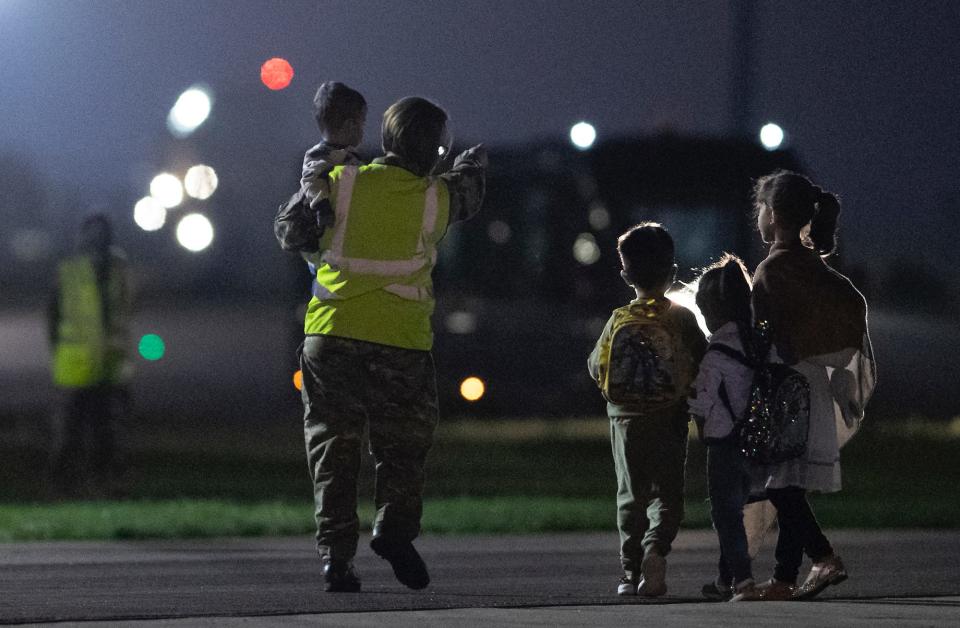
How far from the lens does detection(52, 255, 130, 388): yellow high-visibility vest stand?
52.0 ft

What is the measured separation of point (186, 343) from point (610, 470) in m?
33.0

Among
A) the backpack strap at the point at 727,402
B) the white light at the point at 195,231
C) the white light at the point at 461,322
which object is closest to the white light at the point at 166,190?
the white light at the point at 195,231

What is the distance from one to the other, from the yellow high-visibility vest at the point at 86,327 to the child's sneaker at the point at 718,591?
840 centimetres

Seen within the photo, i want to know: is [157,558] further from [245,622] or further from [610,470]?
[610,470]

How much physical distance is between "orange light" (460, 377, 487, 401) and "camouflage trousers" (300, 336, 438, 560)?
17994 mm

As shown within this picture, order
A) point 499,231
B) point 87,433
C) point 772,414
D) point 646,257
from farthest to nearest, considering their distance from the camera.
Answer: point 499,231 → point 87,433 → point 646,257 → point 772,414

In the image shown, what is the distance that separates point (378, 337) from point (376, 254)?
0.32 metres

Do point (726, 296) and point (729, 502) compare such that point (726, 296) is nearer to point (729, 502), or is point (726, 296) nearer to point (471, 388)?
point (729, 502)

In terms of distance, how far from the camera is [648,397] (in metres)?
8.08

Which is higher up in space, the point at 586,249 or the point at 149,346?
the point at 586,249

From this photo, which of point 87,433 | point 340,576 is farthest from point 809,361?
point 87,433

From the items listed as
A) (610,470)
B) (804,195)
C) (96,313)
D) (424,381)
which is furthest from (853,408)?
(610,470)

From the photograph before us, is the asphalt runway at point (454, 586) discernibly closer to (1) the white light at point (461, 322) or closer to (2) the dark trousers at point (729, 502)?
(2) the dark trousers at point (729, 502)

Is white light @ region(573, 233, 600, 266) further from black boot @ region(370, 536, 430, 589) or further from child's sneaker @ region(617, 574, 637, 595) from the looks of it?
black boot @ region(370, 536, 430, 589)
